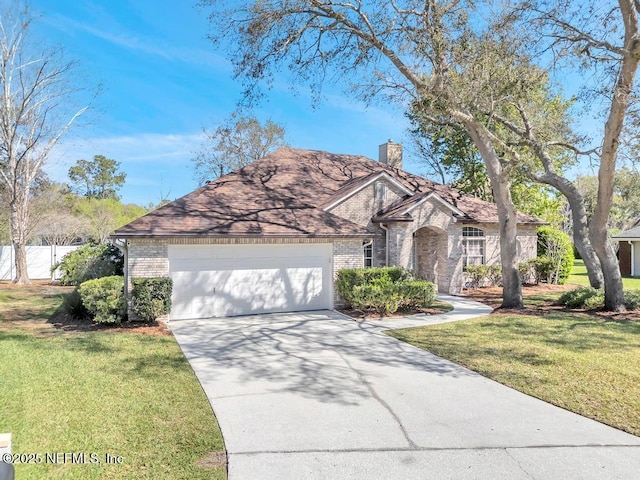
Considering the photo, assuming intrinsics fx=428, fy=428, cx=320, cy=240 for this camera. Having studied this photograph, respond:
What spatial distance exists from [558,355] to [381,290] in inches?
208

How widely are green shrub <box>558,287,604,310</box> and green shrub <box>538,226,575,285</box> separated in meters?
6.47

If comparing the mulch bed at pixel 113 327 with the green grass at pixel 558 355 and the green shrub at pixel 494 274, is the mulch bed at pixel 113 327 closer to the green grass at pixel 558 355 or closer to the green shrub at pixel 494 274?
the green grass at pixel 558 355

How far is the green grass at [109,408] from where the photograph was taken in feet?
13.7

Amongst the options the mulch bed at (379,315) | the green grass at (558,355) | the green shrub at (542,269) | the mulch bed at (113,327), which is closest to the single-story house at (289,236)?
the mulch bed at (379,315)

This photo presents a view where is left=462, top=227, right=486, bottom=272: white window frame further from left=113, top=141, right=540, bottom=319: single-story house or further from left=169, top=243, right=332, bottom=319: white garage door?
left=169, top=243, right=332, bottom=319: white garage door

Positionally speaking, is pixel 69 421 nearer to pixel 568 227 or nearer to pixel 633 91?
pixel 633 91

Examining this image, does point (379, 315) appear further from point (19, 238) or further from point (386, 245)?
point (19, 238)

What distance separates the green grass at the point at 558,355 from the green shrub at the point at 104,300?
23.0ft

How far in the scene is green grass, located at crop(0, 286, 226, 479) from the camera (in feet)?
13.7

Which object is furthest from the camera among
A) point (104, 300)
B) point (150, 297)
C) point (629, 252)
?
point (629, 252)

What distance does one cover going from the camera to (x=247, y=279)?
12.9 meters

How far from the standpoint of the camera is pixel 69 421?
16.8 feet

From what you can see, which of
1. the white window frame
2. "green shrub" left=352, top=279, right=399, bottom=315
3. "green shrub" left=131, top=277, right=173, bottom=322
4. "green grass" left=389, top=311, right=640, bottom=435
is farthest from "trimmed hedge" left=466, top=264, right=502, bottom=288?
"green shrub" left=131, top=277, right=173, bottom=322

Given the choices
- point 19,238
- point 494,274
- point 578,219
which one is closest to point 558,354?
point 578,219
